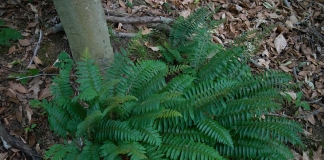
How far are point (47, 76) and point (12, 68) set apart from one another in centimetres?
38

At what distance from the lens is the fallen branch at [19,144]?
9.14ft

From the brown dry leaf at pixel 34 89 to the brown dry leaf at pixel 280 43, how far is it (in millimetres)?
3452

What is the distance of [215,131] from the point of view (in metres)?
2.68

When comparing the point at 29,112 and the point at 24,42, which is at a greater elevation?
the point at 24,42

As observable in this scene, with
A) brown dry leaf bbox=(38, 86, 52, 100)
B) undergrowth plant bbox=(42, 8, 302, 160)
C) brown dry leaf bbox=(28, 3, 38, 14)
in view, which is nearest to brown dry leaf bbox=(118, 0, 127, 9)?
brown dry leaf bbox=(28, 3, 38, 14)

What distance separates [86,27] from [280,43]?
312 cm

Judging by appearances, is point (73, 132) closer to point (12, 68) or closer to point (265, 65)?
point (12, 68)

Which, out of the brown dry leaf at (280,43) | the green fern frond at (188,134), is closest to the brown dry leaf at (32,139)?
the green fern frond at (188,134)

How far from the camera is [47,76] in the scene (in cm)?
344

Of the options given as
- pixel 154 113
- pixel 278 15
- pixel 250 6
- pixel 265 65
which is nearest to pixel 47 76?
pixel 154 113

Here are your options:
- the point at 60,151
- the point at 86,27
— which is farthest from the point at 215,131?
the point at 86,27

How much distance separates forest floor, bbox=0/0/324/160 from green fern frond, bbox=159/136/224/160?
1.16 m

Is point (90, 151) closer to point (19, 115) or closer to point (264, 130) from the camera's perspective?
point (19, 115)

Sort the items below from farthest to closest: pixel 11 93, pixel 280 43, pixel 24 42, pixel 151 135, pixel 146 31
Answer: pixel 280 43, pixel 146 31, pixel 24 42, pixel 11 93, pixel 151 135
